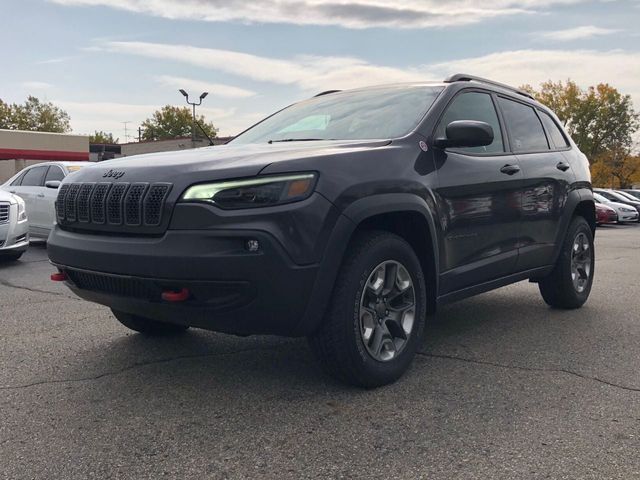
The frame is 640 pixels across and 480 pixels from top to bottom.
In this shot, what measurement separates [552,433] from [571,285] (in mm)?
2953

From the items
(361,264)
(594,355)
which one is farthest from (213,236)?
(594,355)

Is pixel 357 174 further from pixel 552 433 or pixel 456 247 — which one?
pixel 552 433

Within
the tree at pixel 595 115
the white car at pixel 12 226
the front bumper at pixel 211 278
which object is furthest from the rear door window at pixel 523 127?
the tree at pixel 595 115

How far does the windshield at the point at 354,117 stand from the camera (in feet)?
13.6

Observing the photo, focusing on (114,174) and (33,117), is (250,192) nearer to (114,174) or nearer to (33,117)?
(114,174)

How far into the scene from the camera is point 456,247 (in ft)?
13.5

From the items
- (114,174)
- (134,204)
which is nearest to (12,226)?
(114,174)

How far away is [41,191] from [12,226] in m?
2.50

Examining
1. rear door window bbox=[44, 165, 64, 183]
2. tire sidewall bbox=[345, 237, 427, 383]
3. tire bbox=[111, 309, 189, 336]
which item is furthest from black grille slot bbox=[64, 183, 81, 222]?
rear door window bbox=[44, 165, 64, 183]

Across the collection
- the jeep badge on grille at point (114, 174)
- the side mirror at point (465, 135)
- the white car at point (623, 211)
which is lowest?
the white car at point (623, 211)

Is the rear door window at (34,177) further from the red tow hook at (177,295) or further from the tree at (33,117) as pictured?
the tree at (33,117)

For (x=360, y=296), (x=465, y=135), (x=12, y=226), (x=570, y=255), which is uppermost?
(x=465, y=135)

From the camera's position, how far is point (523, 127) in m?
5.28

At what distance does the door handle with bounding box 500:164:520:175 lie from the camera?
4.62m
